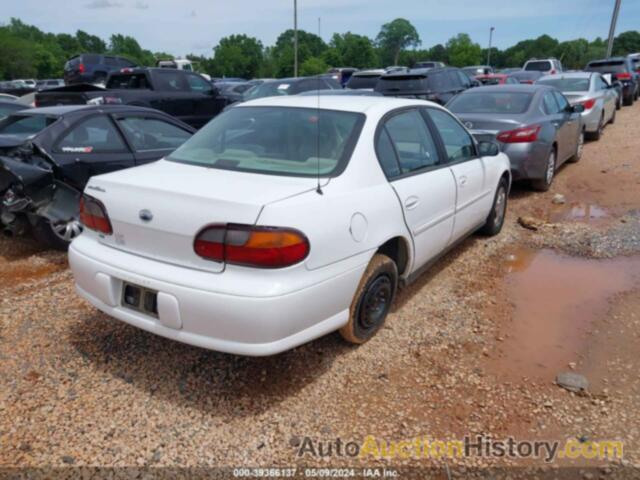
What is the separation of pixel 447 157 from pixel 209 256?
2.40 meters

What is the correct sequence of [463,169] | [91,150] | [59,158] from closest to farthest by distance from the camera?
[463,169]
[59,158]
[91,150]

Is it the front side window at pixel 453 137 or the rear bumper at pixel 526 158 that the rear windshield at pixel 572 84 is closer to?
the rear bumper at pixel 526 158

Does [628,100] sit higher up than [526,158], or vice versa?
[526,158]

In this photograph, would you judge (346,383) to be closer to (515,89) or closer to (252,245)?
(252,245)

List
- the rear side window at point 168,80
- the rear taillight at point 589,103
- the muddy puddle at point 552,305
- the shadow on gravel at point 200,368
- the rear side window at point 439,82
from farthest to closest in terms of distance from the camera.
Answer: the rear side window at point 439,82 → the rear taillight at point 589,103 → the rear side window at point 168,80 → the muddy puddle at point 552,305 → the shadow on gravel at point 200,368

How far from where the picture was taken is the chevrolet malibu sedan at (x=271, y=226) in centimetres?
250

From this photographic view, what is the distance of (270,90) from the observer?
1205cm

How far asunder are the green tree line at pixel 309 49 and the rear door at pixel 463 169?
77.1 ft

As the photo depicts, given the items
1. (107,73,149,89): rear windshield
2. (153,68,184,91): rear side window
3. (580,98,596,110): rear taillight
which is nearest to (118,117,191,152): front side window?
(153,68,184,91): rear side window

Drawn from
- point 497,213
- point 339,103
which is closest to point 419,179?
point 339,103

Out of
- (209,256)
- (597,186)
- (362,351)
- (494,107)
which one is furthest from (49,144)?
(597,186)

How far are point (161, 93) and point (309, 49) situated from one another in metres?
25.2

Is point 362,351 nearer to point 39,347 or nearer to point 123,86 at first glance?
point 39,347

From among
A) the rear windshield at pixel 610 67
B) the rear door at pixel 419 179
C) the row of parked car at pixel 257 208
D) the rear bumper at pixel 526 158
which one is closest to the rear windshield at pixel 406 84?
the rear bumper at pixel 526 158
